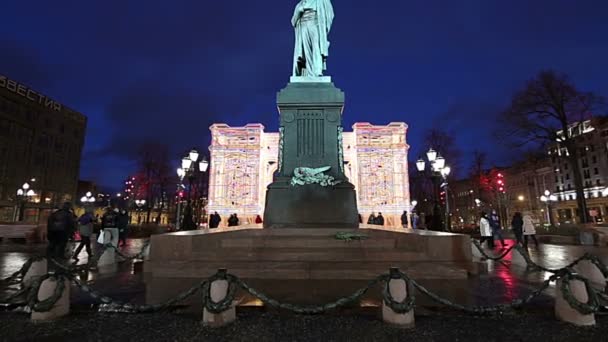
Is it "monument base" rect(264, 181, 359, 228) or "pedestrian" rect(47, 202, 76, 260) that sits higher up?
"monument base" rect(264, 181, 359, 228)

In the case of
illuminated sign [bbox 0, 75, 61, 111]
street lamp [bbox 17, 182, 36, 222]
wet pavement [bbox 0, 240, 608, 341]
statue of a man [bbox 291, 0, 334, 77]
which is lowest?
wet pavement [bbox 0, 240, 608, 341]

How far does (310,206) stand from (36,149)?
70.9 metres

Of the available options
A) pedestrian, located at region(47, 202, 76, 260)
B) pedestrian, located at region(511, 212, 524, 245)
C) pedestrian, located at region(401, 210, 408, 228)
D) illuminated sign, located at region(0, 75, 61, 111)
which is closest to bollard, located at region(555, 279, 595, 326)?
pedestrian, located at region(47, 202, 76, 260)

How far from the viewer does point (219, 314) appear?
4027 millimetres

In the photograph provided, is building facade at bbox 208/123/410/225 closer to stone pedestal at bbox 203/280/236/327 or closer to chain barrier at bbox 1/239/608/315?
chain barrier at bbox 1/239/608/315

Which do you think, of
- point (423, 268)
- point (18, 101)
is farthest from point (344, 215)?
point (18, 101)

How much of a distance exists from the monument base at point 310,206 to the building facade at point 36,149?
62.3 metres

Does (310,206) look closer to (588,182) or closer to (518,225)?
(518,225)

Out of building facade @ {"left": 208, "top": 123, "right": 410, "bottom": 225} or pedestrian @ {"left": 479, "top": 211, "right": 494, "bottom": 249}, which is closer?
pedestrian @ {"left": 479, "top": 211, "right": 494, "bottom": 249}

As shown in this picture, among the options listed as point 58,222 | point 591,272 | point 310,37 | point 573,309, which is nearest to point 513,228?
point 591,272

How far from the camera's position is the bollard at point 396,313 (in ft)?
13.0

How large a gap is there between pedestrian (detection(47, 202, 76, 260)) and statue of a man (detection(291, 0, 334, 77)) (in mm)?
10065

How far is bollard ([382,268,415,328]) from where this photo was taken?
13.0 ft

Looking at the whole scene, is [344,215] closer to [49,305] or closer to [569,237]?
[49,305]
